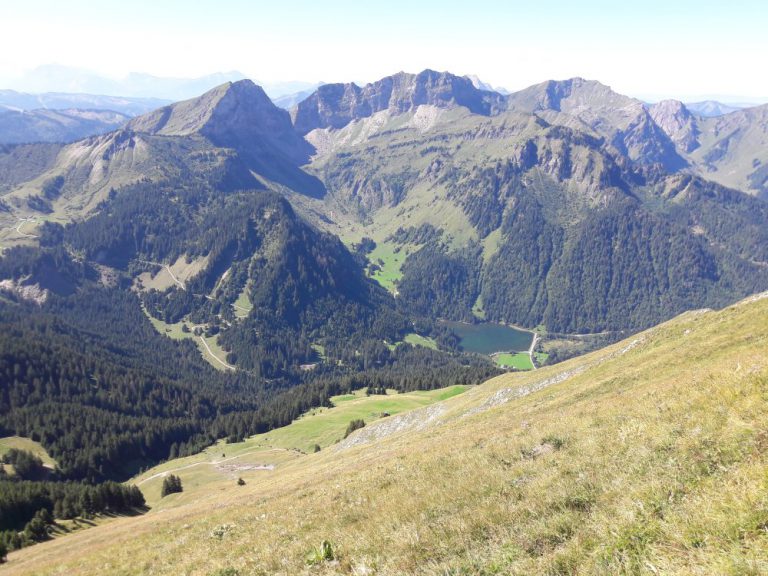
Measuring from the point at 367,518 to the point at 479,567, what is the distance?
713 centimetres

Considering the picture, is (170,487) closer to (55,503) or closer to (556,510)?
(55,503)

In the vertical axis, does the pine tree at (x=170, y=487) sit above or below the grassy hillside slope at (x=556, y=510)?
below

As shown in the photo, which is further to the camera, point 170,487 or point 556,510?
point 170,487

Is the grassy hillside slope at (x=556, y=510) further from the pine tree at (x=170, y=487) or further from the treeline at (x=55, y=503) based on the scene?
the pine tree at (x=170, y=487)

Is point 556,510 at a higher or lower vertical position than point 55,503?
higher

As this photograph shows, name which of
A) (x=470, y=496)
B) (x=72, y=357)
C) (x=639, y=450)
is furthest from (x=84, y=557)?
(x=72, y=357)

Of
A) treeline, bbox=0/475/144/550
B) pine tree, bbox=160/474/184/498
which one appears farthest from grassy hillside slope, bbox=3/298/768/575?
pine tree, bbox=160/474/184/498

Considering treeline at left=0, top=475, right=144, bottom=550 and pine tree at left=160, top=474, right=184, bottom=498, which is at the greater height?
treeline at left=0, top=475, right=144, bottom=550

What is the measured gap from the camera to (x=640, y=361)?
44.4 metres

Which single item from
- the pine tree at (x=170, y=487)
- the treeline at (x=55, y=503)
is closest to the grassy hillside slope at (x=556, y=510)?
the treeline at (x=55, y=503)

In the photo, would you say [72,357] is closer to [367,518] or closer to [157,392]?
[157,392]

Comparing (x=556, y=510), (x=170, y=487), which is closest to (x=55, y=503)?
(x=170, y=487)

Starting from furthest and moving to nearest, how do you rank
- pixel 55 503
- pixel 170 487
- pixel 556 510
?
1. pixel 170 487
2. pixel 55 503
3. pixel 556 510

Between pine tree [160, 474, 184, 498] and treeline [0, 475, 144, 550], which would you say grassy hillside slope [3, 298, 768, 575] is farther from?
pine tree [160, 474, 184, 498]
